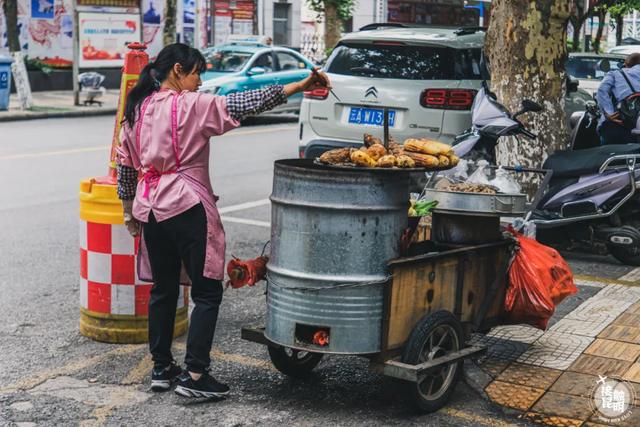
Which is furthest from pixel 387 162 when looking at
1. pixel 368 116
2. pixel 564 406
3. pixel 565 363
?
pixel 368 116

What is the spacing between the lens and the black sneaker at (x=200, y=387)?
15.9ft

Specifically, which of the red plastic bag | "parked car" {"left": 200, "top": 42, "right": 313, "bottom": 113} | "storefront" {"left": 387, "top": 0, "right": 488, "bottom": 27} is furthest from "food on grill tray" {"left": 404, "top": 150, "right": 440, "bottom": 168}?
"storefront" {"left": 387, "top": 0, "right": 488, "bottom": 27}

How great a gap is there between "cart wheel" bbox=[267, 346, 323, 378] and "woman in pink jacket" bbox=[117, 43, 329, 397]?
0.30 metres

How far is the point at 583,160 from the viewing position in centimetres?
793

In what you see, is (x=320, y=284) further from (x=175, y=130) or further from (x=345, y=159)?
(x=175, y=130)

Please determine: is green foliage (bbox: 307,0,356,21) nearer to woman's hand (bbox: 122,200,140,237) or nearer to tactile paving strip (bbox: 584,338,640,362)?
tactile paving strip (bbox: 584,338,640,362)

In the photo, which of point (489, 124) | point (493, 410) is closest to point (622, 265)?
point (489, 124)

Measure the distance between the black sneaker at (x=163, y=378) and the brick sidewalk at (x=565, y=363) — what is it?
59.8 inches

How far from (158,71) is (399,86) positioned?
5.36 metres

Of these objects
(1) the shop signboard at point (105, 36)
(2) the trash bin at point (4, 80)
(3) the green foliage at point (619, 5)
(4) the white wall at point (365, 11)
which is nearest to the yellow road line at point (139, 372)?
(2) the trash bin at point (4, 80)

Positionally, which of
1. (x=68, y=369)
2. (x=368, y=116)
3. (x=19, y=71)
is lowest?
(x=68, y=369)

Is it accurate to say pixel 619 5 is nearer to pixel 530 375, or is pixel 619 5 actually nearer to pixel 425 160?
pixel 530 375

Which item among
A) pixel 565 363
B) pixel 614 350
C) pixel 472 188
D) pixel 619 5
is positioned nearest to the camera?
pixel 472 188

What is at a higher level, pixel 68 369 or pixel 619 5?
pixel 619 5
